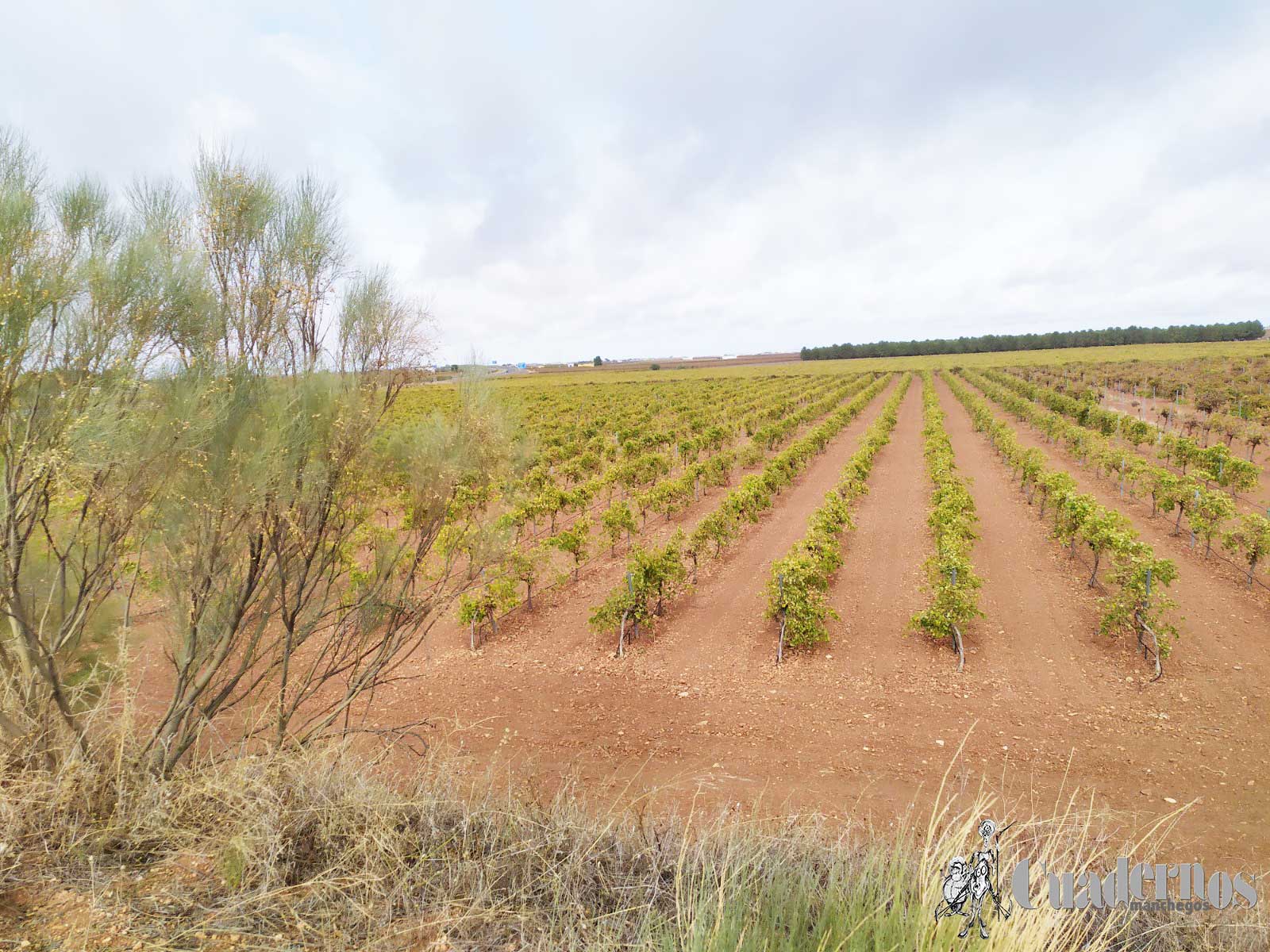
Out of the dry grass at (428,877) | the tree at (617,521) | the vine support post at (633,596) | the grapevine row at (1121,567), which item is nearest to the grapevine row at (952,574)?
the grapevine row at (1121,567)

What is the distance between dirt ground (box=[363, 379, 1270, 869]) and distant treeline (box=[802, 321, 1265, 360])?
126m

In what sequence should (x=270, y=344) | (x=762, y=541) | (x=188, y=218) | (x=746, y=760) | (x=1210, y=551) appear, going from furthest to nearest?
(x=762, y=541) < (x=1210, y=551) < (x=746, y=760) < (x=270, y=344) < (x=188, y=218)

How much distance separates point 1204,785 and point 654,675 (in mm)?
6676

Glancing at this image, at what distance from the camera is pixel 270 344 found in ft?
17.6

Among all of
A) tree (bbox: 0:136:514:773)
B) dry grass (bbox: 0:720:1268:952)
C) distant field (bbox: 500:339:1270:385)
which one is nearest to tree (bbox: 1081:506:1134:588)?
dry grass (bbox: 0:720:1268:952)

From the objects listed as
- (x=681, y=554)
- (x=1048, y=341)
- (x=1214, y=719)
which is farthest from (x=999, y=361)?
(x=1214, y=719)

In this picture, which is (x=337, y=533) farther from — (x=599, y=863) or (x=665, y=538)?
(x=665, y=538)

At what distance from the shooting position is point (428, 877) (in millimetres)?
3330

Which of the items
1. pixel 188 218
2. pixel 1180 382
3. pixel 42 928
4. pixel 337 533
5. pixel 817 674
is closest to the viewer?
pixel 42 928

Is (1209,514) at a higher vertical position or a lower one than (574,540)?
lower

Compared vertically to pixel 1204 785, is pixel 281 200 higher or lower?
higher

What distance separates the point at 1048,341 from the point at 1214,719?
480 ft

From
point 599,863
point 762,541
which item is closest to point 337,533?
point 599,863

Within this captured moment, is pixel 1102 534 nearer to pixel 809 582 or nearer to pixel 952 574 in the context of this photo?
pixel 952 574
